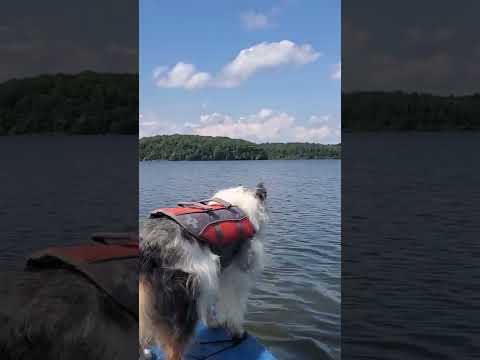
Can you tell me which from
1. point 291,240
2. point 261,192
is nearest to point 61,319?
point 261,192

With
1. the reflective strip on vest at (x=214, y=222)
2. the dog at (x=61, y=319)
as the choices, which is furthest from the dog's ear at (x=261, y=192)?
the dog at (x=61, y=319)

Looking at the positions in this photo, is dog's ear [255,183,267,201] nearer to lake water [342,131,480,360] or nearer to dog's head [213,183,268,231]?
dog's head [213,183,268,231]

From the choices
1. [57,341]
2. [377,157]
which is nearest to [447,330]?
[377,157]

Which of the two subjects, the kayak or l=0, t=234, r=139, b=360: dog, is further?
the kayak

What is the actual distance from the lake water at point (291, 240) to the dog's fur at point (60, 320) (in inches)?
89.2

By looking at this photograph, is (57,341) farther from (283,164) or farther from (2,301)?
(283,164)

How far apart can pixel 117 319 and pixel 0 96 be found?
0.81m

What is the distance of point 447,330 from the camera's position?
212 cm

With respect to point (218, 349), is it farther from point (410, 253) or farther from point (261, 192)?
point (410, 253)

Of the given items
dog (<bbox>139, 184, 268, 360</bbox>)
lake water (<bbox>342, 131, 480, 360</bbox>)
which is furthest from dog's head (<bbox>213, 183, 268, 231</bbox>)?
lake water (<bbox>342, 131, 480, 360</bbox>)

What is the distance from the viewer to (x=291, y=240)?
5359mm

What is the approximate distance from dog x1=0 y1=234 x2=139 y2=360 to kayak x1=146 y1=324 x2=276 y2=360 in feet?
6.33

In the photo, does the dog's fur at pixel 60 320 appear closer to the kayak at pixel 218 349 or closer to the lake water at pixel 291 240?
the kayak at pixel 218 349

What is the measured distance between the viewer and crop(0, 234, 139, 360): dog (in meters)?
1.20
